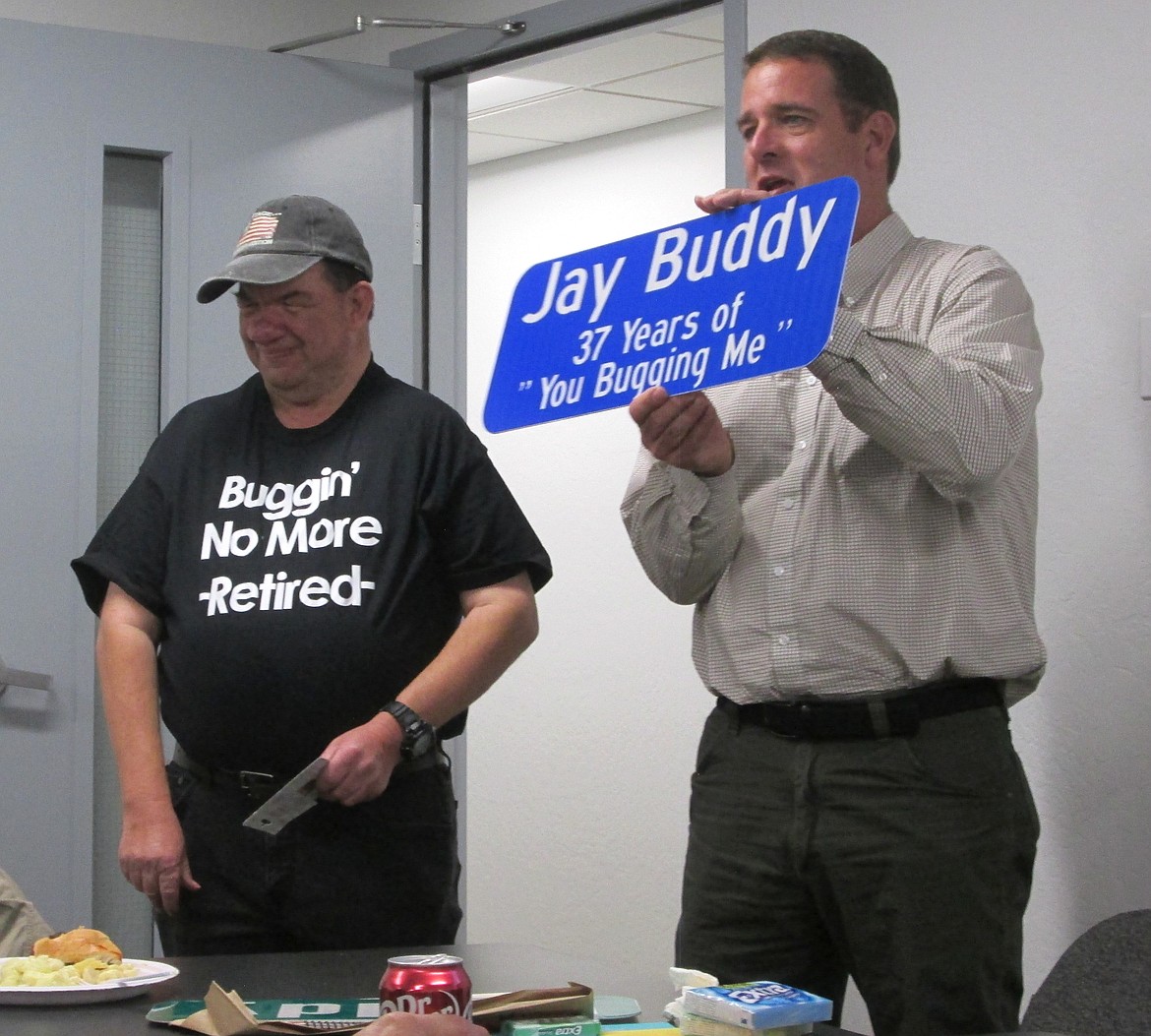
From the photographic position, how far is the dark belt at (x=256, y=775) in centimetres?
197

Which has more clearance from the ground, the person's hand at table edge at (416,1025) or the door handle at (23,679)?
the door handle at (23,679)

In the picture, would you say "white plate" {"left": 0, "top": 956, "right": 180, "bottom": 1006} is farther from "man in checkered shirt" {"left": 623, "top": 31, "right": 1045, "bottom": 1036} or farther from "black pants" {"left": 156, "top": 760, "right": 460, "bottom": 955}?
"man in checkered shirt" {"left": 623, "top": 31, "right": 1045, "bottom": 1036}

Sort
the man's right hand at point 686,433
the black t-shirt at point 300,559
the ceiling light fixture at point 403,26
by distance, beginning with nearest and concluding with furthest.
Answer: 1. the man's right hand at point 686,433
2. the black t-shirt at point 300,559
3. the ceiling light fixture at point 403,26

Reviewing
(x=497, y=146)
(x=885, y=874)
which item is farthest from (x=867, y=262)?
(x=497, y=146)

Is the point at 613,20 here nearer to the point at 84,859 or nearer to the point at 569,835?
the point at 84,859

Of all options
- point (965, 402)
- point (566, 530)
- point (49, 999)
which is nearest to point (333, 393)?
point (965, 402)

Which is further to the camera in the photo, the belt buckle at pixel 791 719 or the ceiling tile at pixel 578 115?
the ceiling tile at pixel 578 115

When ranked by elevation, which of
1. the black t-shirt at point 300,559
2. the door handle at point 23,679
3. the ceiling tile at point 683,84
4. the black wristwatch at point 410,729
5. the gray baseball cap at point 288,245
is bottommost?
the black wristwatch at point 410,729

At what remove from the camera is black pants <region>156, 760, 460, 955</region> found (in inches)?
75.6

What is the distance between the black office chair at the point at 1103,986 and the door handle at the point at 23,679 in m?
2.03

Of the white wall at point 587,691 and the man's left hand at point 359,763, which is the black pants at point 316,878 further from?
the white wall at point 587,691

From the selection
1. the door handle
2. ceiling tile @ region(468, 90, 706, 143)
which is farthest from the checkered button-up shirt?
ceiling tile @ region(468, 90, 706, 143)

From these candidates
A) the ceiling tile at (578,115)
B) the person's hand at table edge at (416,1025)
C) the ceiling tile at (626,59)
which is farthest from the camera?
the ceiling tile at (578,115)

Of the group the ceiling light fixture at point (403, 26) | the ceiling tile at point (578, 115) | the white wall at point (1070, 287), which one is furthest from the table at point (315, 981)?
the ceiling tile at point (578, 115)
